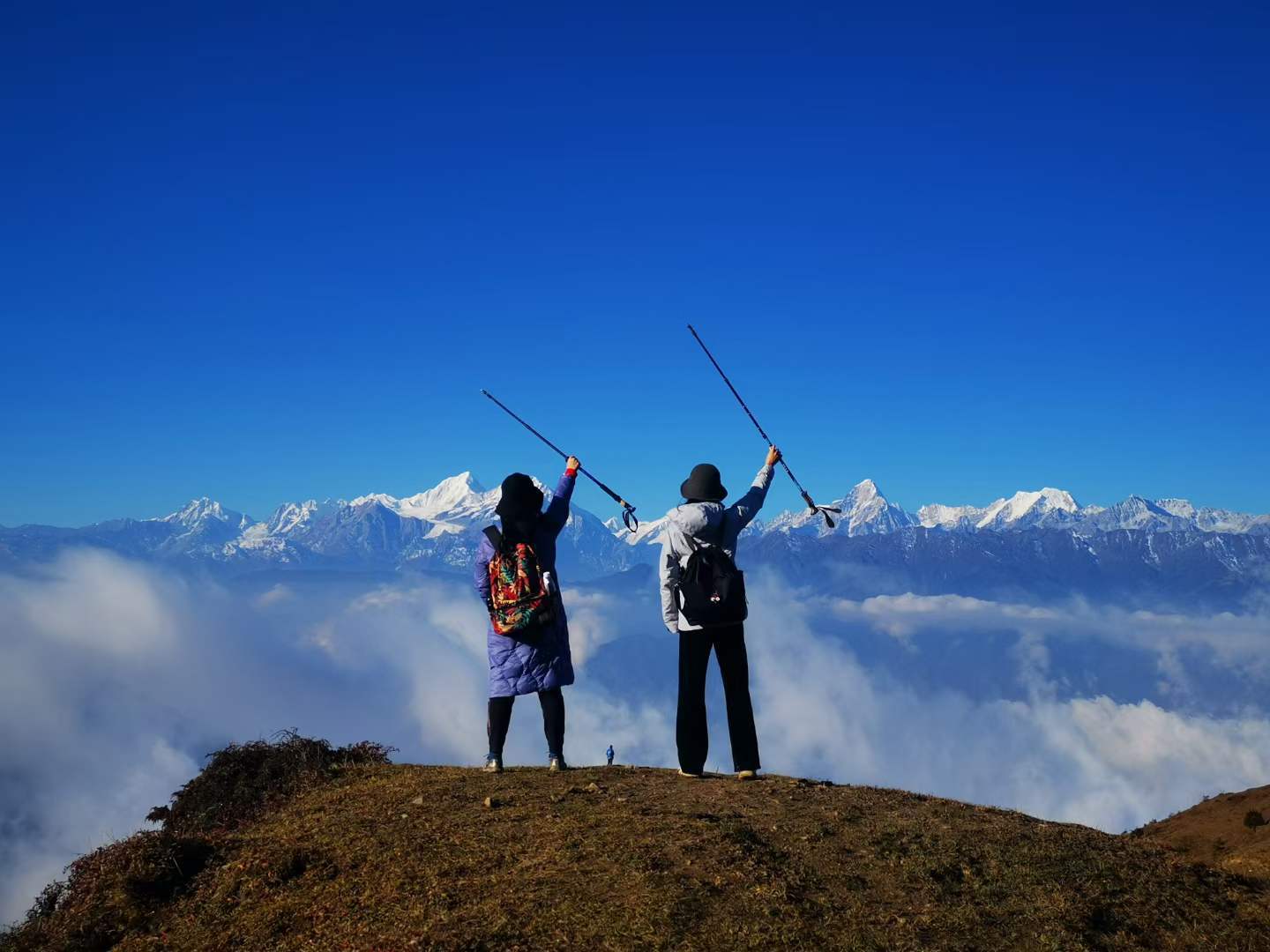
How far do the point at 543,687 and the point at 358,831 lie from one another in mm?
3453

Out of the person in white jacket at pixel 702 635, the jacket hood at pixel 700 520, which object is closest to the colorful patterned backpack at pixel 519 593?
the person in white jacket at pixel 702 635

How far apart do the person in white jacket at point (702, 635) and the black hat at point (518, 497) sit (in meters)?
1.97

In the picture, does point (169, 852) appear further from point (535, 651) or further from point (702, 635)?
point (702, 635)

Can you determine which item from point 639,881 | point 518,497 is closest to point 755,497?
point 518,497

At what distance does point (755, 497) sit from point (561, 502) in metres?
2.80

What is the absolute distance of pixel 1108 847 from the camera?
437 inches

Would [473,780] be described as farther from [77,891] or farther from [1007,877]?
[1007,877]

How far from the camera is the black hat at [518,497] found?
13.4 m

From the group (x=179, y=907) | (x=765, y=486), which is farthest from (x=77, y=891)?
(x=765, y=486)

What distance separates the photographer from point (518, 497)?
43.9 feet

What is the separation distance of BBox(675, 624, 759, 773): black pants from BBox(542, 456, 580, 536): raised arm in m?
2.40

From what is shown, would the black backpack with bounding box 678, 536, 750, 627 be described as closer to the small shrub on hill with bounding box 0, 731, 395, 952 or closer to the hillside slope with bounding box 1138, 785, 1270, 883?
the small shrub on hill with bounding box 0, 731, 395, 952

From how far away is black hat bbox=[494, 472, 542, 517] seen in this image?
43.8 ft

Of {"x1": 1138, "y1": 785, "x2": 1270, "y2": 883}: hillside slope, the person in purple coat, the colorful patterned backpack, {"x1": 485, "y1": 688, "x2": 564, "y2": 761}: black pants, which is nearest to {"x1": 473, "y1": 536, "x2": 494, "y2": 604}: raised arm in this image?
the person in purple coat
